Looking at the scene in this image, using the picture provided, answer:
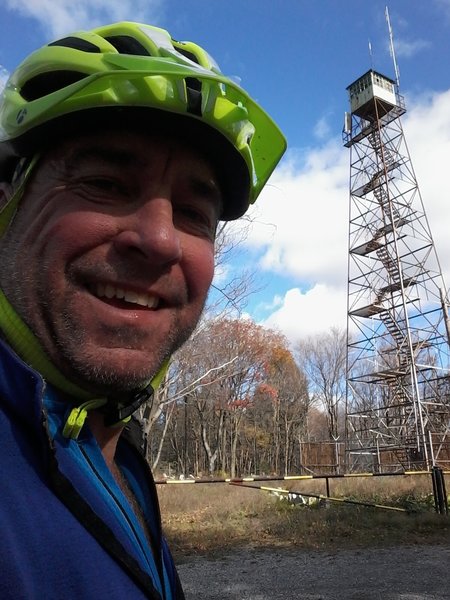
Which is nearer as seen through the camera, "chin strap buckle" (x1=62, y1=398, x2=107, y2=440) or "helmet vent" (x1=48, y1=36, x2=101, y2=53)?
"chin strap buckle" (x1=62, y1=398, x2=107, y2=440)

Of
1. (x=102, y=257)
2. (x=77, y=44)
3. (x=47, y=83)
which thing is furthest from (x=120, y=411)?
(x=77, y=44)

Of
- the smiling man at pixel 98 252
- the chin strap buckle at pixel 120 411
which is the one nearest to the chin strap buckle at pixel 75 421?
the smiling man at pixel 98 252

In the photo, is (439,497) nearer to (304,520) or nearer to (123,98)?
(304,520)

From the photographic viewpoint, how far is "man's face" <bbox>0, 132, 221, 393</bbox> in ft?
3.46

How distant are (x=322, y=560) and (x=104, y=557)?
778cm

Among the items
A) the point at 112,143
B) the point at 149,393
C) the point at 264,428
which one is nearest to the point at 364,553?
the point at 149,393

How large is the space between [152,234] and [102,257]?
0.13m

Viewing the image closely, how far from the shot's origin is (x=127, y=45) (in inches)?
53.9

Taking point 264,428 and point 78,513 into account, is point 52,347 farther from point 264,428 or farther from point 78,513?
point 264,428

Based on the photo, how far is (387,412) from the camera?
2000 centimetres

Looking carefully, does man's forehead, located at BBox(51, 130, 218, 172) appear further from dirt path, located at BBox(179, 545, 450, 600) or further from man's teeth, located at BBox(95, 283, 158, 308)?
dirt path, located at BBox(179, 545, 450, 600)

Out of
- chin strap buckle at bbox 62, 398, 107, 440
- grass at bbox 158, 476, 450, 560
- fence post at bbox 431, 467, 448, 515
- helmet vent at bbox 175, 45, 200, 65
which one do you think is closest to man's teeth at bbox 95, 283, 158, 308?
chin strap buckle at bbox 62, 398, 107, 440

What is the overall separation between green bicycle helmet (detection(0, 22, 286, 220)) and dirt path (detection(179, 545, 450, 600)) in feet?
19.3

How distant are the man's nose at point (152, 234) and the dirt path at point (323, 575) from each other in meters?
5.83
